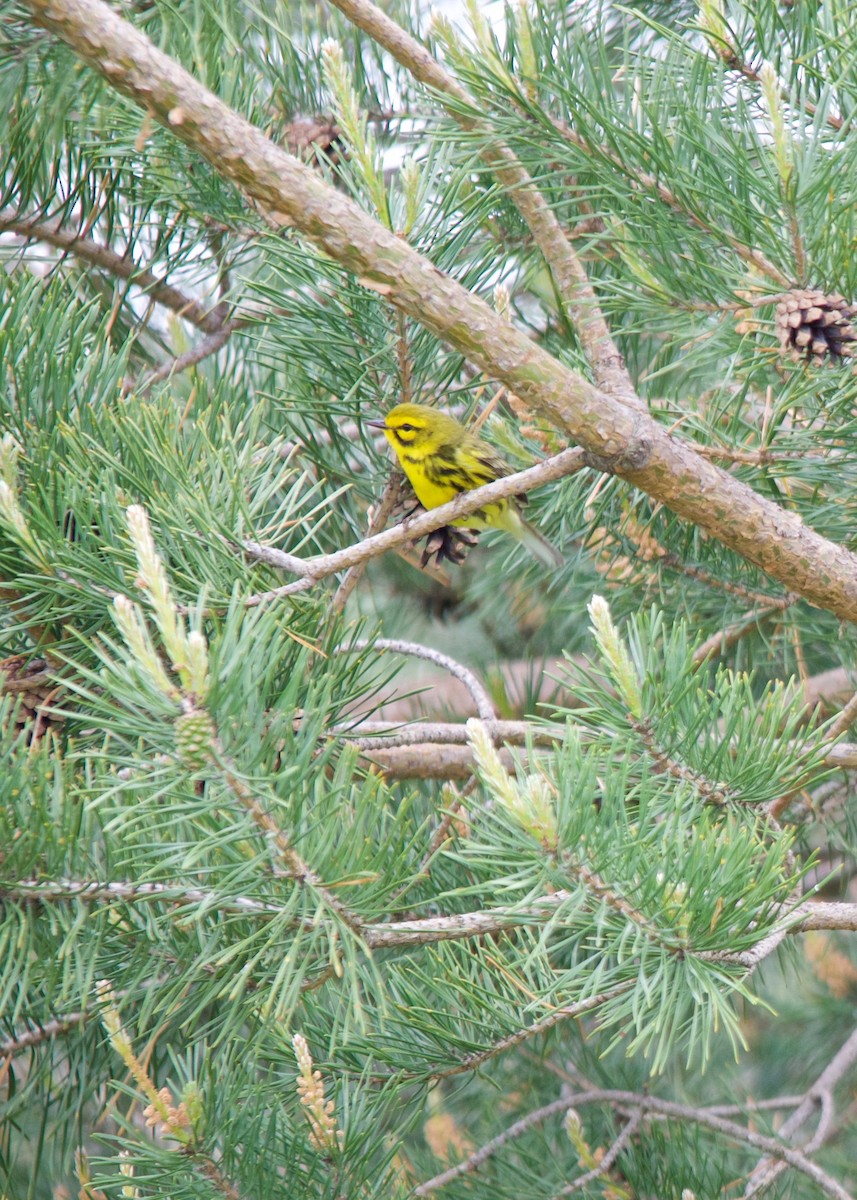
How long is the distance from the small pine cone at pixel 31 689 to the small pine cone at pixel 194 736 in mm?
292

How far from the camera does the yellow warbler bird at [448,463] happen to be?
116cm

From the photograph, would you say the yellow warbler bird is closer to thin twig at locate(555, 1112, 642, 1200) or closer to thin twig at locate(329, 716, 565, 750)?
thin twig at locate(329, 716, 565, 750)

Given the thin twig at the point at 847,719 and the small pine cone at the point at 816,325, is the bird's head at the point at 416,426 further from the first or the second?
the thin twig at the point at 847,719

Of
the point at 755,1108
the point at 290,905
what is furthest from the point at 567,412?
the point at 755,1108

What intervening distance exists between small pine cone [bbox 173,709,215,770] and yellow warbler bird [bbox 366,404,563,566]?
56 centimetres

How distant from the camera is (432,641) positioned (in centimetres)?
255

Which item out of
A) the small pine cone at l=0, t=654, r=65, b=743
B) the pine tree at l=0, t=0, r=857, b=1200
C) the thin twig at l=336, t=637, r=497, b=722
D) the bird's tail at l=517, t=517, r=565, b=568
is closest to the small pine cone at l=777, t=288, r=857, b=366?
the pine tree at l=0, t=0, r=857, b=1200

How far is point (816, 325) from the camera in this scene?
0.84m

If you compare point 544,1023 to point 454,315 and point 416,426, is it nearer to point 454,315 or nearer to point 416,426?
point 454,315

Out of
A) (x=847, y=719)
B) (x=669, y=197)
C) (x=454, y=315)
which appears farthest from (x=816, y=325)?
(x=847, y=719)

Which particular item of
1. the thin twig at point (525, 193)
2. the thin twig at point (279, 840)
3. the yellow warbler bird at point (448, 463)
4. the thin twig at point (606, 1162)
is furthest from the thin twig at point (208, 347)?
the thin twig at point (606, 1162)

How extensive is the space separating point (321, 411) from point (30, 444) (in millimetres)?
307

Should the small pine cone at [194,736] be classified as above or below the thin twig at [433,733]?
above

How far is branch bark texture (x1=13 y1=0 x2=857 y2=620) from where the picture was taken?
0.66m
